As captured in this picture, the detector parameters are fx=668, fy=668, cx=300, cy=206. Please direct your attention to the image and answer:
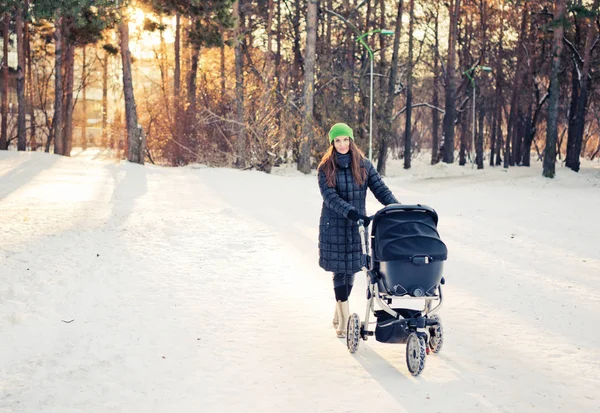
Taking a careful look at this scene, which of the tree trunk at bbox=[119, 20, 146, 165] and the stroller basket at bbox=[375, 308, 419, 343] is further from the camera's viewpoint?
the tree trunk at bbox=[119, 20, 146, 165]

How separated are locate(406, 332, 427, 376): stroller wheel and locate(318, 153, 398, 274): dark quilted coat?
3.21 ft

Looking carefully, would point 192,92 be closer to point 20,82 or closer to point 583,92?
point 20,82

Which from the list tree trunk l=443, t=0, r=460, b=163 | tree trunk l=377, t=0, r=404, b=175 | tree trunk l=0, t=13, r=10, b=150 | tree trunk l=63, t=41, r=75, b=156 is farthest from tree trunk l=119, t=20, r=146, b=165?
tree trunk l=443, t=0, r=460, b=163

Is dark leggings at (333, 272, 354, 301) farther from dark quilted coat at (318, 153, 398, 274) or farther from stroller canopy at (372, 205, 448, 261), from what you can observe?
stroller canopy at (372, 205, 448, 261)

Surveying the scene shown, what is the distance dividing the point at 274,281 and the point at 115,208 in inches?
270

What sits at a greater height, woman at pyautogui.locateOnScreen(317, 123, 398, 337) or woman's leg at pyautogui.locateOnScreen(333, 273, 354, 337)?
woman at pyautogui.locateOnScreen(317, 123, 398, 337)

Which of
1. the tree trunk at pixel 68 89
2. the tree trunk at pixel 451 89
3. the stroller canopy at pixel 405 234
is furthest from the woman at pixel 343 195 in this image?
the tree trunk at pixel 451 89

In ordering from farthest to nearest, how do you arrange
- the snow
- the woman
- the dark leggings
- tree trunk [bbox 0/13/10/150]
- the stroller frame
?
tree trunk [bbox 0/13/10/150]
the dark leggings
the woman
the stroller frame
the snow

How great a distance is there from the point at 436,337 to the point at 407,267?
3.09 ft

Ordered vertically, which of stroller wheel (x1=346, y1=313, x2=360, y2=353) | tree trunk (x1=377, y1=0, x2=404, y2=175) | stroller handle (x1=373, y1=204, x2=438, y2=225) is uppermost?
tree trunk (x1=377, y1=0, x2=404, y2=175)

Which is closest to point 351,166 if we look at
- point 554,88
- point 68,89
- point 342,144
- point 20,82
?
point 342,144

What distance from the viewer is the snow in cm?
492

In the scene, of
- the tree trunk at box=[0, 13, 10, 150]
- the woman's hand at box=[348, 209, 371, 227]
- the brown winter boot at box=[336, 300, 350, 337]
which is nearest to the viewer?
the woman's hand at box=[348, 209, 371, 227]

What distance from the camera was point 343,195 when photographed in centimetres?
594
